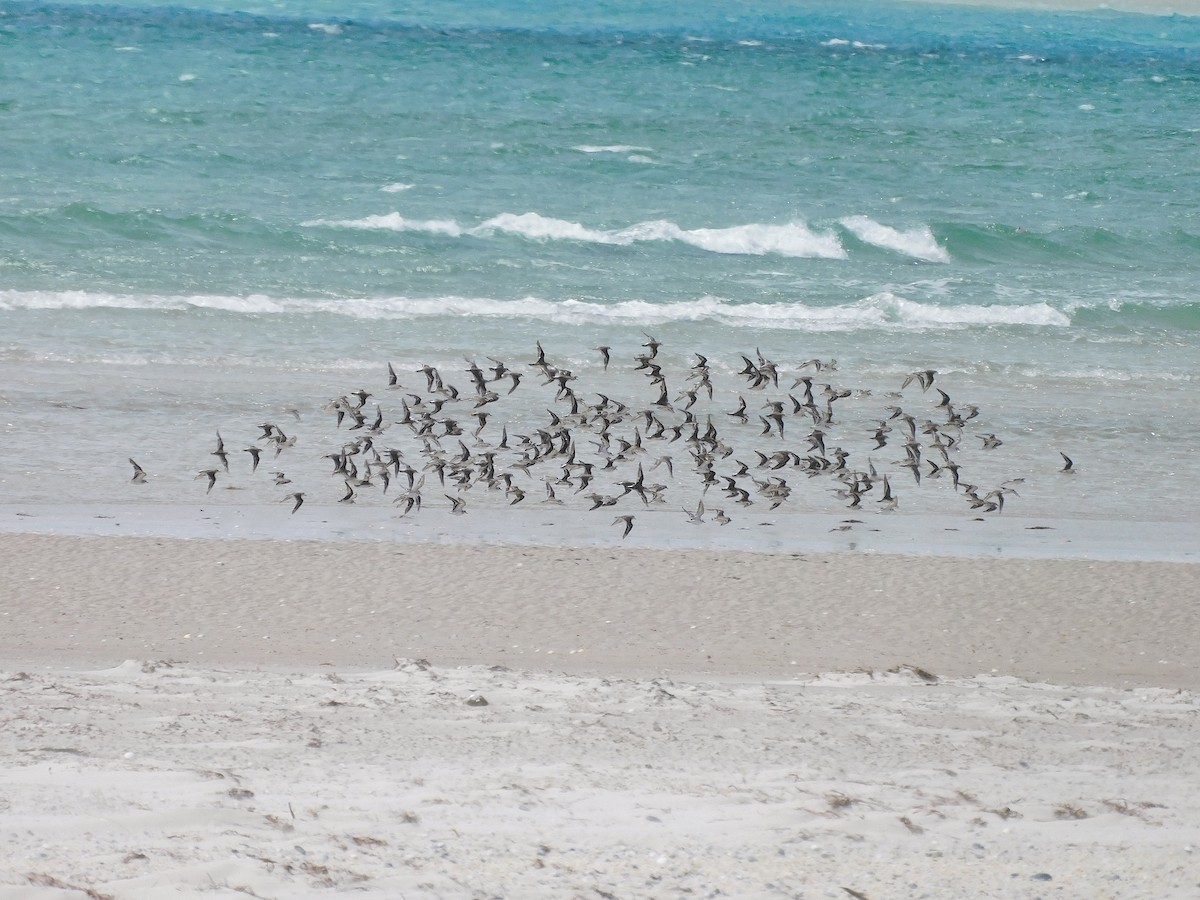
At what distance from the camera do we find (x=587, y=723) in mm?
7160

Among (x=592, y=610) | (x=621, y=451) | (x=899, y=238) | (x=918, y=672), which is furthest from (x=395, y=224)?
(x=918, y=672)

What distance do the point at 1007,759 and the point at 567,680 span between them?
7.47 feet

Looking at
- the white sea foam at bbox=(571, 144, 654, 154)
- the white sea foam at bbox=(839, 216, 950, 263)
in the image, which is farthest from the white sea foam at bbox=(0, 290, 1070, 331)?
the white sea foam at bbox=(571, 144, 654, 154)

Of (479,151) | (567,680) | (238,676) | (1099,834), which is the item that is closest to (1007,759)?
(1099,834)

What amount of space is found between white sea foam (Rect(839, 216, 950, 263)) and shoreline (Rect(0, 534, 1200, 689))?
53.2 ft

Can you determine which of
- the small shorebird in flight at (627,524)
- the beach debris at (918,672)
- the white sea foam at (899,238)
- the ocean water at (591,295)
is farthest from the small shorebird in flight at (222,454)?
the white sea foam at (899,238)

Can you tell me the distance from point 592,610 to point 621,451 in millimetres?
4225

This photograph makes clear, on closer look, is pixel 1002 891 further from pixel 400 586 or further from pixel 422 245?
pixel 422 245

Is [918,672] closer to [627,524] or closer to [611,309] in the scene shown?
[627,524]

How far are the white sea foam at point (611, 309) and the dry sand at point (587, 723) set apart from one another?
31.7 feet

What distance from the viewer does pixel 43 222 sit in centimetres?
2369

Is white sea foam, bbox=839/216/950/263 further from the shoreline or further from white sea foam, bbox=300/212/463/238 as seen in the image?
the shoreline

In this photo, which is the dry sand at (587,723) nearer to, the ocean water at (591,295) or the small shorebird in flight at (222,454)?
the ocean water at (591,295)

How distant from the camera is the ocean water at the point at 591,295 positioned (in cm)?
1239
